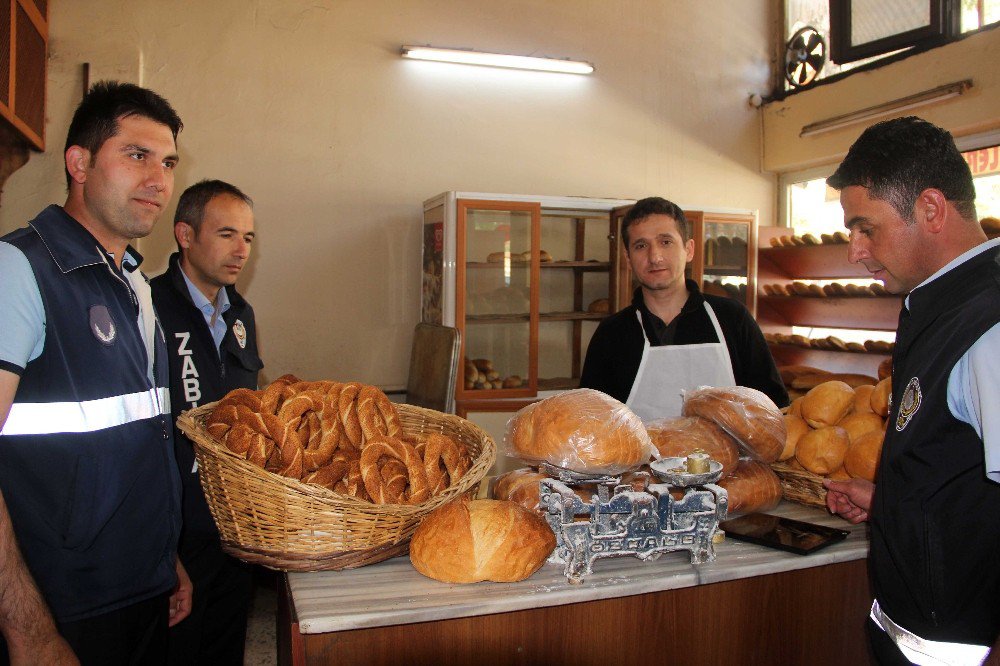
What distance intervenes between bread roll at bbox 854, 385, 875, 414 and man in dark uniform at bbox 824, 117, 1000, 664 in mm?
642

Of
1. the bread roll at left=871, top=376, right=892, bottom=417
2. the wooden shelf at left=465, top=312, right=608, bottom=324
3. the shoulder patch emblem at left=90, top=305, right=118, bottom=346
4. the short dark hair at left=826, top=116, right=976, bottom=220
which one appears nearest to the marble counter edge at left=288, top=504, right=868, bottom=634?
the bread roll at left=871, top=376, right=892, bottom=417

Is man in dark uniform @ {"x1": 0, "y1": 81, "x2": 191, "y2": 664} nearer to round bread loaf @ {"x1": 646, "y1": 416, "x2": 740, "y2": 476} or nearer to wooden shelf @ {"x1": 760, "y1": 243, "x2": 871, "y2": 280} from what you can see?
round bread loaf @ {"x1": 646, "y1": 416, "x2": 740, "y2": 476}

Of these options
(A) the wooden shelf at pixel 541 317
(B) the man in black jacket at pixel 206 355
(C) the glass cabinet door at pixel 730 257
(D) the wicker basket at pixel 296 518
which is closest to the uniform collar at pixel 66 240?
(D) the wicker basket at pixel 296 518

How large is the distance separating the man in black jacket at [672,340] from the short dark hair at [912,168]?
1.23 metres

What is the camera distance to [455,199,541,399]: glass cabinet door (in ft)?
15.5

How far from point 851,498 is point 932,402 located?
584 millimetres

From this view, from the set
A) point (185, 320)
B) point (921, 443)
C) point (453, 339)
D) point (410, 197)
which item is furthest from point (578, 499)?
point (410, 197)

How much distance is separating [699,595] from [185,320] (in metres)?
1.90

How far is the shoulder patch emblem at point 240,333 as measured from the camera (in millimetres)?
2605

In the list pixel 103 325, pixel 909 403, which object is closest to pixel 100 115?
pixel 103 325

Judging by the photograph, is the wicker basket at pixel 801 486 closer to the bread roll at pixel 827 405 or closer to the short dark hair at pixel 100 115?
the bread roll at pixel 827 405

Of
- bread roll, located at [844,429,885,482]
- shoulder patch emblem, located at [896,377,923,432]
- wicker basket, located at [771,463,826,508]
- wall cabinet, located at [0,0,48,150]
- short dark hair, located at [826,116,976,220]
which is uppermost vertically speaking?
wall cabinet, located at [0,0,48,150]

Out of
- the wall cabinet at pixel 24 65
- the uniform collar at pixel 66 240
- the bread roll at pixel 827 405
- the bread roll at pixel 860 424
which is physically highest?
the wall cabinet at pixel 24 65

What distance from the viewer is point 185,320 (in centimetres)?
242
